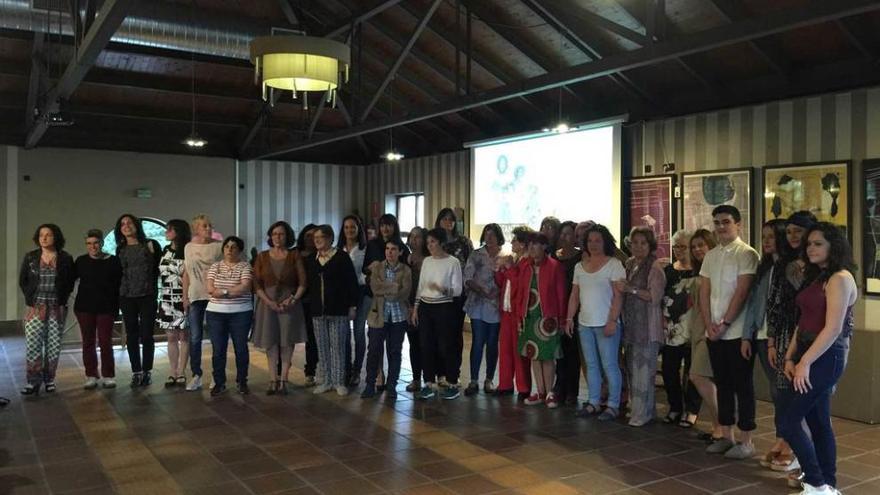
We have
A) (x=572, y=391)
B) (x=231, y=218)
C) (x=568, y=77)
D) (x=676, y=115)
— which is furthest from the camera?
(x=231, y=218)

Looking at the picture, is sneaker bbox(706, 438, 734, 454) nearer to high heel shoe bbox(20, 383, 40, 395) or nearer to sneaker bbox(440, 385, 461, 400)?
sneaker bbox(440, 385, 461, 400)

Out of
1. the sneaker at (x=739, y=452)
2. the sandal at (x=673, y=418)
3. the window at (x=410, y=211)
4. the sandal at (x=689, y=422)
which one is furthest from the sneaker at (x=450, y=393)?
the window at (x=410, y=211)

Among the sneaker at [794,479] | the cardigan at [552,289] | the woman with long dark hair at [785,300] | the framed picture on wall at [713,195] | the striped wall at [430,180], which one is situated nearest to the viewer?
the woman with long dark hair at [785,300]

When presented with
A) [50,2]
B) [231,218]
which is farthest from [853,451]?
[231,218]

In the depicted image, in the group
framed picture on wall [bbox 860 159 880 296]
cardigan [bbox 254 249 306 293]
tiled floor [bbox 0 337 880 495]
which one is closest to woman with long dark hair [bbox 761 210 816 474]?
tiled floor [bbox 0 337 880 495]

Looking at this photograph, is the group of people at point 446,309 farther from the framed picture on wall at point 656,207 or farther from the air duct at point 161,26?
the air duct at point 161,26

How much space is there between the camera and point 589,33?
269 inches

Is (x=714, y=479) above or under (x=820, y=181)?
under

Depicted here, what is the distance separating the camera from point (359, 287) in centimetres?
578

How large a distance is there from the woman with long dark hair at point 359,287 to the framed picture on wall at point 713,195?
3321 mm

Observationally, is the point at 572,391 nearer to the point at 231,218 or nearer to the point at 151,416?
the point at 151,416

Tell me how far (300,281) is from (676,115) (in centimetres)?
432

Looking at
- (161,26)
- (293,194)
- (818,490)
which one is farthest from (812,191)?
(293,194)

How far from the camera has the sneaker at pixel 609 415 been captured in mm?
5016
